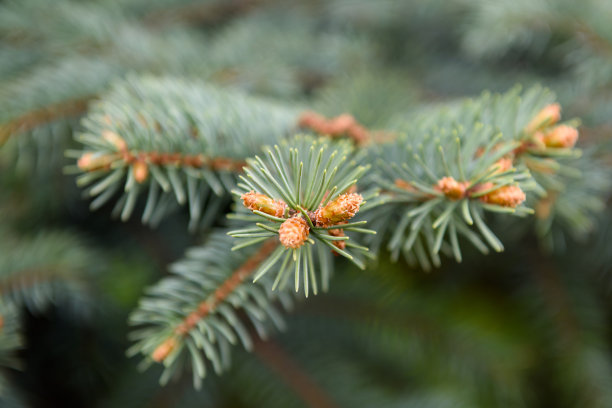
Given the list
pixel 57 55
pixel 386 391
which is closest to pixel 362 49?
pixel 57 55

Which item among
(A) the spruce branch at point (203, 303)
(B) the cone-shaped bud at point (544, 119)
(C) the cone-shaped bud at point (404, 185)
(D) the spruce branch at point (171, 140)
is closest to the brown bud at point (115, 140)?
(D) the spruce branch at point (171, 140)

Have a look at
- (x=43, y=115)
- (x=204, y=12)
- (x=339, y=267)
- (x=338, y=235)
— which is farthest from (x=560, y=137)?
(x=204, y=12)

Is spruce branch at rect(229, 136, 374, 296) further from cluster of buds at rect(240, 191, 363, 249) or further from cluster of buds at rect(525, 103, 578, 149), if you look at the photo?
cluster of buds at rect(525, 103, 578, 149)

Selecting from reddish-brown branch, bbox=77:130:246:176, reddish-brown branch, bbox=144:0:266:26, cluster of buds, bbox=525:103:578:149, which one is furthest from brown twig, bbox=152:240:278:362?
reddish-brown branch, bbox=144:0:266:26

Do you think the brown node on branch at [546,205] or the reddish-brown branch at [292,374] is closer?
the brown node on branch at [546,205]

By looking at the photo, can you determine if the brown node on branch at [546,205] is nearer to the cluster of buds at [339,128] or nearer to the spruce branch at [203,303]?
the cluster of buds at [339,128]

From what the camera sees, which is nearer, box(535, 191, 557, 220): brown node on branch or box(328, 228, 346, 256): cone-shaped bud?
box(328, 228, 346, 256): cone-shaped bud
